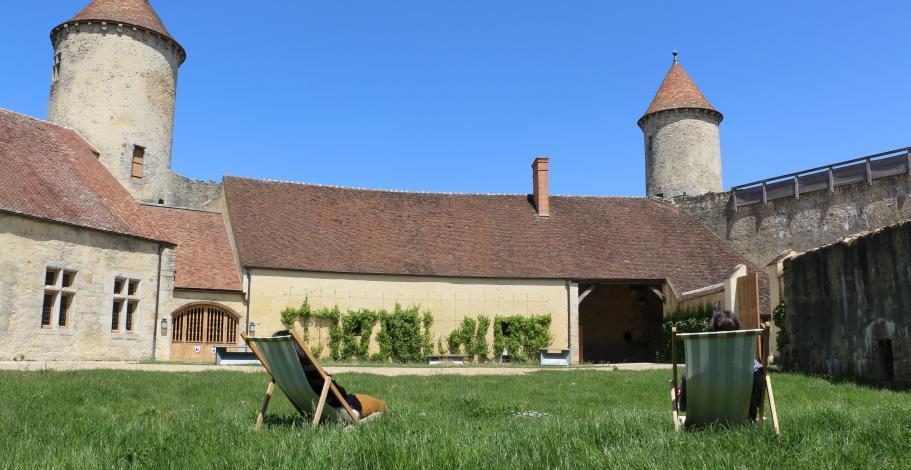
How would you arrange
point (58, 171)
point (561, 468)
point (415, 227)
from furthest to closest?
point (415, 227) < point (58, 171) < point (561, 468)

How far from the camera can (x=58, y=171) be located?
69.8ft

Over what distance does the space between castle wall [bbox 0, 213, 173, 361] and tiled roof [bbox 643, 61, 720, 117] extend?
80.8 ft

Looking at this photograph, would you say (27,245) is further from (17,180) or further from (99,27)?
(99,27)

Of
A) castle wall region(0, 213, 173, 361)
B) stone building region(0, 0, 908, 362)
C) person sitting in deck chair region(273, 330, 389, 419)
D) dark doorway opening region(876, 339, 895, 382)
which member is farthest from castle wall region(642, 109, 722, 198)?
person sitting in deck chair region(273, 330, 389, 419)

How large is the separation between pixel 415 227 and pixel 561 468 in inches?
971

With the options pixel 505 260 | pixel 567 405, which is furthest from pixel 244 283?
pixel 567 405

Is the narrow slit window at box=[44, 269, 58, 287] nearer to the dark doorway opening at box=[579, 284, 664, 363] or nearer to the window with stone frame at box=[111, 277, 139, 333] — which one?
the window with stone frame at box=[111, 277, 139, 333]

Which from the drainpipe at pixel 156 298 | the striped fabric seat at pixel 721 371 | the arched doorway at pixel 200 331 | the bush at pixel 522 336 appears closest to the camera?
the striped fabric seat at pixel 721 371

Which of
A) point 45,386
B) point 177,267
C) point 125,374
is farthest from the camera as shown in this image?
point 177,267

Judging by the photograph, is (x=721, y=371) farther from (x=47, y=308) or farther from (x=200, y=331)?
(x=200, y=331)

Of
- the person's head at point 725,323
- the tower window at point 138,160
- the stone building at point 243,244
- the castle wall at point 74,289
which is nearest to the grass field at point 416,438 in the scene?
the person's head at point 725,323

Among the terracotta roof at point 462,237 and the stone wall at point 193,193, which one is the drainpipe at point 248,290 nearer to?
the terracotta roof at point 462,237

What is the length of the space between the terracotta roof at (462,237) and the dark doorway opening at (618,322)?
2.61m

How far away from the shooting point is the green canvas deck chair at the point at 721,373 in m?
4.99
